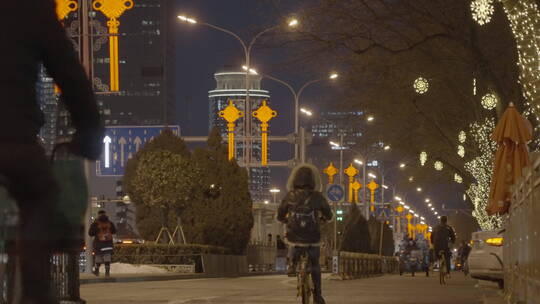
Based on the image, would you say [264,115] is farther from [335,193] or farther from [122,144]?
[335,193]

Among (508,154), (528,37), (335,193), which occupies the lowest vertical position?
(335,193)

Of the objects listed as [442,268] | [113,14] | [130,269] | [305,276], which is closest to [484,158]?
[442,268]

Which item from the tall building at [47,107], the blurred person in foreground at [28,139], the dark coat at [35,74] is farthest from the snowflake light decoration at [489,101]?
the blurred person in foreground at [28,139]

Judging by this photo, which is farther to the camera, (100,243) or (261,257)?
(261,257)

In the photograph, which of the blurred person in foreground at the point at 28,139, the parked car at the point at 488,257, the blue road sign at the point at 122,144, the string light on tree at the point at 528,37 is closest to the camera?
the blurred person in foreground at the point at 28,139

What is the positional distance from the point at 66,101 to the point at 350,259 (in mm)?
33288

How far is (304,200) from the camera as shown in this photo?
1312cm

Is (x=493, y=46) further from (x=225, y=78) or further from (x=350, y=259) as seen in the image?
(x=225, y=78)

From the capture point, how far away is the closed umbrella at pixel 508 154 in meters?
20.4

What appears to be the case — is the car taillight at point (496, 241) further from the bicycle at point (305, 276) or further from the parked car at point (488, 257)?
the bicycle at point (305, 276)

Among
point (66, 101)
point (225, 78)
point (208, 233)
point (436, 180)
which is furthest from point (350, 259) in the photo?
point (225, 78)

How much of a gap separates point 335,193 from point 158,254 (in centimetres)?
635

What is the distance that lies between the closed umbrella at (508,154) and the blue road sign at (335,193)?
13140 mm

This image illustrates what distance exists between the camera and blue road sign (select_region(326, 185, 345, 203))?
34.1 m
